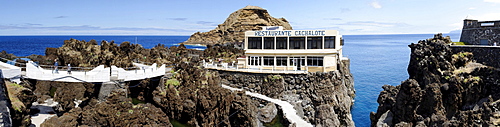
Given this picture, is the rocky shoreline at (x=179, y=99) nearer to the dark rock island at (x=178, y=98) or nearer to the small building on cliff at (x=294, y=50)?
the dark rock island at (x=178, y=98)

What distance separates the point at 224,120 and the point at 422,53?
19.2 m

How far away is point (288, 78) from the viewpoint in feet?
132

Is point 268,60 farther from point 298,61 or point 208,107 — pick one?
point 208,107

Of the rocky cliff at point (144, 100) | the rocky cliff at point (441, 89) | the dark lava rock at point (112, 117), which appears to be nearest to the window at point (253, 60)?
the rocky cliff at point (144, 100)

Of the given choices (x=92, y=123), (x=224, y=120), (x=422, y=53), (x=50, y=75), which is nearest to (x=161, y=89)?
(x=224, y=120)

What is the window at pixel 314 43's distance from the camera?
1662 inches

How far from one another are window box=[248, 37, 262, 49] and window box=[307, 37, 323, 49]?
19.7ft

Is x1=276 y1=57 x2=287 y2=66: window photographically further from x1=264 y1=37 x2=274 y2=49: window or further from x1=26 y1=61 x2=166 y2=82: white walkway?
x1=26 y1=61 x2=166 y2=82: white walkway

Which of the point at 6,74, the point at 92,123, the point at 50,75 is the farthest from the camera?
the point at 50,75

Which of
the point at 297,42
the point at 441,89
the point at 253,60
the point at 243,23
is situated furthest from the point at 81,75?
the point at 243,23

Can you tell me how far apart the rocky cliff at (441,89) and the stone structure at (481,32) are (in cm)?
319

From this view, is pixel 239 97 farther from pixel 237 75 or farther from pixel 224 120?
pixel 237 75

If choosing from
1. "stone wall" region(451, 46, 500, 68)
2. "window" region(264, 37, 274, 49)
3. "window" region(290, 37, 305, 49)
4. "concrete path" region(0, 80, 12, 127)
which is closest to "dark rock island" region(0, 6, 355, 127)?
"concrete path" region(0, 80, 12, 127)

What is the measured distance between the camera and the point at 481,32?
3356 centimetres
